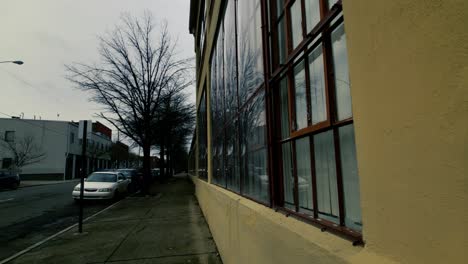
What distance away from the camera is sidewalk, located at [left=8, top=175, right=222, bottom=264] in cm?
553

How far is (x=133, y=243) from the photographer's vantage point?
A: 6.53m

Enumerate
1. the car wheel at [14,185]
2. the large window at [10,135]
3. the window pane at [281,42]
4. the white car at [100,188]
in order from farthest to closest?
the large window at [10,135]
the car wheel at [14,185]
the white car at [100,188]
the window pane at [281,42]

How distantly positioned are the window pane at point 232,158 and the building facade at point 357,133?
1270 millimetres

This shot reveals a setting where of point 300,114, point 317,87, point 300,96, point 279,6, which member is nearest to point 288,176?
point 300,114

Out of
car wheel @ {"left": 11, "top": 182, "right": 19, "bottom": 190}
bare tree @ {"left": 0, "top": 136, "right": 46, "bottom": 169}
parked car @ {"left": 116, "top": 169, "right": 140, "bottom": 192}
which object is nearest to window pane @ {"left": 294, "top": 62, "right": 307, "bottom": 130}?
parked car @ {"left": 116, "top": 169, "right": 140, "bottom": 192}

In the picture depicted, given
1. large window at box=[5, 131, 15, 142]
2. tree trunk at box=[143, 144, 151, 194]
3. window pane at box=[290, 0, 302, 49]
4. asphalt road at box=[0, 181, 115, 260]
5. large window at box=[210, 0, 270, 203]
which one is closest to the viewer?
window pane at box=[290, 0, 302, 49]

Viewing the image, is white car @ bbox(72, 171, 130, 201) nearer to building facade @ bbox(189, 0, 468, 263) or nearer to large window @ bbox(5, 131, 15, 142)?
building facade @ bbox(189, 0, 468, 263)

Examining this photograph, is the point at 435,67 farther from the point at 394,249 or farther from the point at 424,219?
the point at 394,249

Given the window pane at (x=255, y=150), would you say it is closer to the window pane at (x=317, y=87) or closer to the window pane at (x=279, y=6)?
the window pane at (x=279, y=6)

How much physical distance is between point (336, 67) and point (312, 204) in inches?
38.3

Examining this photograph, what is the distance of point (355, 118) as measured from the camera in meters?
1.56

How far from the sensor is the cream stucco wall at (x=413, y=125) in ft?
3.21

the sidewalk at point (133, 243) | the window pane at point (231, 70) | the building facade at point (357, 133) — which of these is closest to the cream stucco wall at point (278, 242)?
the building facade at point (357, 133)

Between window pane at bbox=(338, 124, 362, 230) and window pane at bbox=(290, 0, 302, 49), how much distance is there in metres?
0.98
